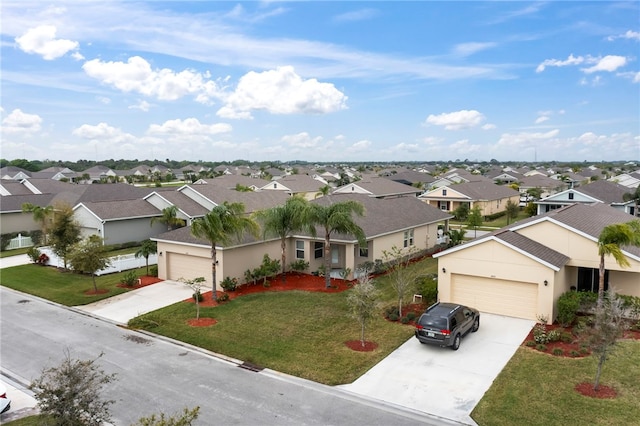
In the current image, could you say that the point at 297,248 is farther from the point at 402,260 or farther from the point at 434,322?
the point at 434,322

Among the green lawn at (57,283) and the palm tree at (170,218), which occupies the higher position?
the palm tree at (170,218)

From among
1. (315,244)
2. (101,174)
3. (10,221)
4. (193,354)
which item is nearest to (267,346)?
(193,354)

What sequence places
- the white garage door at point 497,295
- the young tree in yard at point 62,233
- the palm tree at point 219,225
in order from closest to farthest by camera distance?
the white garage door at point 497,295 → the palm tree at point 219,225 → the young tree in yard at point 62,233

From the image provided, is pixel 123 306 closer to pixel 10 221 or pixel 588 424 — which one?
pixel 588 424

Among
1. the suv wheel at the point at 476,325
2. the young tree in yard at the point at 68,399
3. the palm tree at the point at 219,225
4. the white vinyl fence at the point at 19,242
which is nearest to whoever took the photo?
the young tree in yard at the point at 68,399

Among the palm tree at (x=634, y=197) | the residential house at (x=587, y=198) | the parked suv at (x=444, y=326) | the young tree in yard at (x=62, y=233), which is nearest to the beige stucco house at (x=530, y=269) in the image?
the parked suv at (x=444, y=326)

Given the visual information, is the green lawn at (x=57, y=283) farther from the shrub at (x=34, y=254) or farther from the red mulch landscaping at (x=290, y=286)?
the red mulch landscaping at (x=290, y=286)
